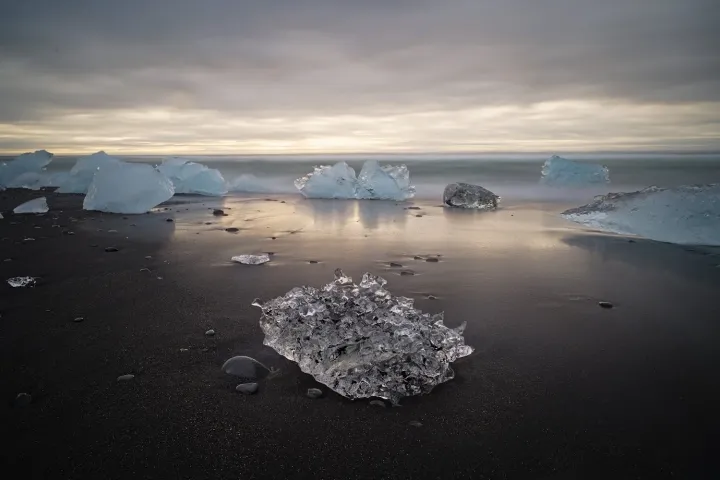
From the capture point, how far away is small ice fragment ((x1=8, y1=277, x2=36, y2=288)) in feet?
14.0

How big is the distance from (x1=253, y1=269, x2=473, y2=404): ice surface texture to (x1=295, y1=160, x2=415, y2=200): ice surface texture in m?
11.2

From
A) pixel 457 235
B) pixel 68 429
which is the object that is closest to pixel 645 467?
pixel 68 429

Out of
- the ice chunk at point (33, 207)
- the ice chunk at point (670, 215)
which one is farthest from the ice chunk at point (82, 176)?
the ice chunk at point (670, 215)

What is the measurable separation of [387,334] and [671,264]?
188 inches

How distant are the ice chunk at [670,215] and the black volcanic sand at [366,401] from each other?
131 cm

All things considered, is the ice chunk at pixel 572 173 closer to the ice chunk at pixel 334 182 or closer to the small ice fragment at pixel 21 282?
the ice chunk at pixel 334 182

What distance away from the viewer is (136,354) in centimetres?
280

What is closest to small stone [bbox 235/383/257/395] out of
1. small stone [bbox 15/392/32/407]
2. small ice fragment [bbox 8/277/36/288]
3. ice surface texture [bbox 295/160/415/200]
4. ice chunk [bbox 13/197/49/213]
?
small stone [bbox 15/392/32/407]

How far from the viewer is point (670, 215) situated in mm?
7102

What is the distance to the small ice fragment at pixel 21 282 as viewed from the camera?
4.28m

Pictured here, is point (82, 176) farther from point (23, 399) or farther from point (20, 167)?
point (23, 399)

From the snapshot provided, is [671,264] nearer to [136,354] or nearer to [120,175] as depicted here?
[136,354]

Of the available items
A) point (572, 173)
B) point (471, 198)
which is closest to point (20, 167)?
point (471, 198)

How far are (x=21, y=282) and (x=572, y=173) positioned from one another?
20.5 meters
